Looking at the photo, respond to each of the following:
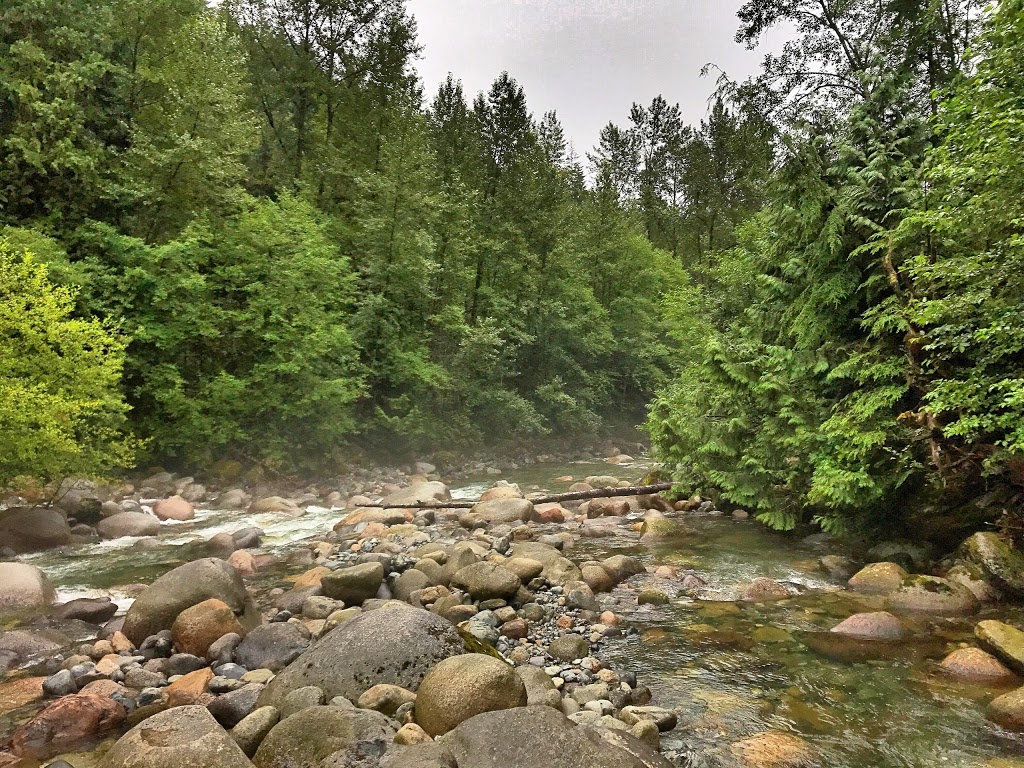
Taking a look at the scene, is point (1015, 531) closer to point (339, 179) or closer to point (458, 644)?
point (458, 644)

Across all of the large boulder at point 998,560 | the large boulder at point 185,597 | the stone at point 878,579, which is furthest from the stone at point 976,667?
the large boulder at point 185,597

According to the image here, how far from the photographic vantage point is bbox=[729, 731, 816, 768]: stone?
4.85 m

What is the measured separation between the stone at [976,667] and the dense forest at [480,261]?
2585 millimetres

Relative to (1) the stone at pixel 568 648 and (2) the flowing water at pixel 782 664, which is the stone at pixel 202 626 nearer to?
(2) the flowing water at pixel 782 664

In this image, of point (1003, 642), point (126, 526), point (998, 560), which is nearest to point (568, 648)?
A: point (1003, 642)

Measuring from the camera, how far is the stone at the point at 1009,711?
5098 millimetres

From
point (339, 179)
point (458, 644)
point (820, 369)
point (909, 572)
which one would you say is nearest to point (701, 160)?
point (339, 179)

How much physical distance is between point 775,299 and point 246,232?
1596cm

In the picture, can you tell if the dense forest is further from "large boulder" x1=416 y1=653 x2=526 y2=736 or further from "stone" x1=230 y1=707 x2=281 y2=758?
"stone" x1=230 y1=707 x2=281 y2=758

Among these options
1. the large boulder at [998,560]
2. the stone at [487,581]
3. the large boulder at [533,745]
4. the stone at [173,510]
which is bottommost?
the stone at [173,510]

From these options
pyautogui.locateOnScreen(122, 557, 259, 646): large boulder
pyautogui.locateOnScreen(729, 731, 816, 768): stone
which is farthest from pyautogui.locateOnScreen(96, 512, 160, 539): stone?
pyautogui.locateOnScreen(729, 731, 816, 768): stone

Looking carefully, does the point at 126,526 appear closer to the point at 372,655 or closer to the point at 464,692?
the point at 372,655

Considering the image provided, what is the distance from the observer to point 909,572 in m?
9.07

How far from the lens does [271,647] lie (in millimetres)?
6902
